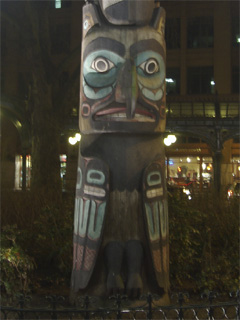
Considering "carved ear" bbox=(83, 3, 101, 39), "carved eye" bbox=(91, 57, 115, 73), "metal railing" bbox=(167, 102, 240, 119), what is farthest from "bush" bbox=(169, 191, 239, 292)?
"metal railing" bbox=(167, 102, 240, 119)

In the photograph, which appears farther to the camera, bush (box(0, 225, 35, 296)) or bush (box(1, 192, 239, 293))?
bush (box(1, 192, 239, 293))

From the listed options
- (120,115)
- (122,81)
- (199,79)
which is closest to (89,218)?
(120,115)

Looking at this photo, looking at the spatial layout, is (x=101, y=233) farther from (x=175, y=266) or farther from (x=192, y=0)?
(x=192, y=0)

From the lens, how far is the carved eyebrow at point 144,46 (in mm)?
4770

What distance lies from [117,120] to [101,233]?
1348mm

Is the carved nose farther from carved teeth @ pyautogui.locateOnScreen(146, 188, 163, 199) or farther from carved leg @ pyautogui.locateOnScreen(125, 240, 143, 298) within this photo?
carved leg @ pyautogui.locateOnScreen(125, 240, 143, 298)

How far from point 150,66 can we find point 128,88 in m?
0.44

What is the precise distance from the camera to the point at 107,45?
4789 millimetres

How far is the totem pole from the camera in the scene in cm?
465

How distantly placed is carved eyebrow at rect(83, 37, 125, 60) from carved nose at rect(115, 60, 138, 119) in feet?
0.59

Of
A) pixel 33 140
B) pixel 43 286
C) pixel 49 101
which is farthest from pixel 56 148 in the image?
pixel 43 286

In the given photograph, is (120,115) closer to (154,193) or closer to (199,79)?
(154,193)

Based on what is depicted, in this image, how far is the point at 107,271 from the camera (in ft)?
15.3

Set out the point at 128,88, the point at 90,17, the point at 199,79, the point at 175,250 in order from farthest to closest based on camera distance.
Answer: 1. the point at 199,79
2. the point at 175,250
3. the point at 90,17
4. the point at 128,88
